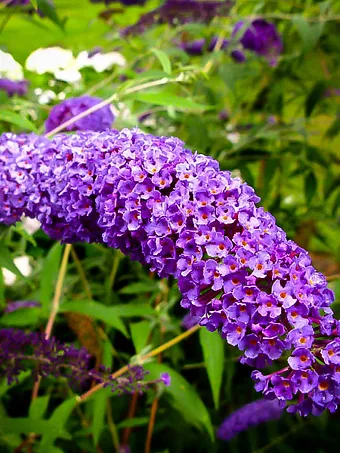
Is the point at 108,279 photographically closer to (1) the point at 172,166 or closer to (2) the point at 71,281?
(2) the point at 71,281

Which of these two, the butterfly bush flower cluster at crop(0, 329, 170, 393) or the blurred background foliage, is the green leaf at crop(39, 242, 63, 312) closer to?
the blurred background foliage

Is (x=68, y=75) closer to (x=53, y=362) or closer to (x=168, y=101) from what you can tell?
(x=168, y=101)

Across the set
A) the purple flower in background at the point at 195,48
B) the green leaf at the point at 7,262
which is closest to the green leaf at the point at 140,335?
the green leaf at the point at 7,262

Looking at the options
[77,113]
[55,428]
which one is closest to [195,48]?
[77,113]

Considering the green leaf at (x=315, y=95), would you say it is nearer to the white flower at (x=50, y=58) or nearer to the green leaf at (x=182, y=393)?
the white flower at (x=50, y=58)

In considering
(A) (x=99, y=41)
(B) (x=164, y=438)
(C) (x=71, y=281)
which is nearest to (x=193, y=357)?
(B) (x=164, y=438)

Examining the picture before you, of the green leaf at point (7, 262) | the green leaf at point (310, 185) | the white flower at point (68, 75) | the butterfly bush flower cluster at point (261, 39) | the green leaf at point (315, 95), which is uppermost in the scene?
the butterfly bush flower cluster at point (261, 39)
